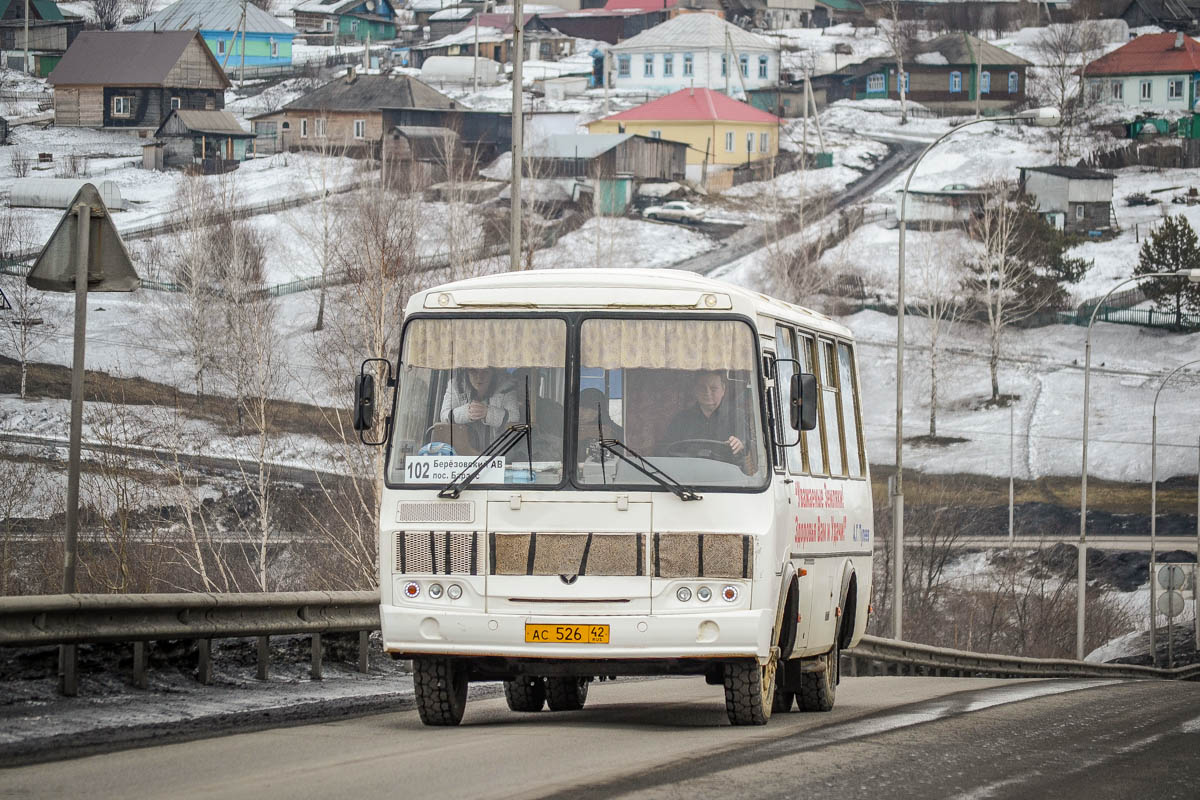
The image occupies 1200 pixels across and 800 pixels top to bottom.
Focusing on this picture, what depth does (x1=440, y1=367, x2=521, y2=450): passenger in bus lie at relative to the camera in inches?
463

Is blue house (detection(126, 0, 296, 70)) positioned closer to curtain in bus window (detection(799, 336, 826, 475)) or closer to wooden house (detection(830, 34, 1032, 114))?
wooden house (detection(830, 34, 1032, 114))

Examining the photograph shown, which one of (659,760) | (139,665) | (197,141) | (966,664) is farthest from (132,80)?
(659,760)

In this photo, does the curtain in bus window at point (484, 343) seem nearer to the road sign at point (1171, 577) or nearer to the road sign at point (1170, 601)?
the road sign at point (1171, 577)

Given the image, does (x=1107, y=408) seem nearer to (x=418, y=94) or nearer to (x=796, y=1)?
(x=418, y=94)

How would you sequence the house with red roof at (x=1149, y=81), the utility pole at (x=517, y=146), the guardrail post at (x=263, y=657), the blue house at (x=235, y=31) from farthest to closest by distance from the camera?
the blue house at (x=235, y=31) → the house with red roof at (x=1149, y=81) → the utility pole at (x=517, y=146) → the guardrail post at (x=263, y=657)

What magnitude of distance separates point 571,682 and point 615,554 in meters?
3.13

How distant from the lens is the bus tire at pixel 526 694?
13.9 metres

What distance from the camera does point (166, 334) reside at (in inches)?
2985

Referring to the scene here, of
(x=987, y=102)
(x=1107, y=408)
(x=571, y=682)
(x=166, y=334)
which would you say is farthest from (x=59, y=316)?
(x=987, y=102)

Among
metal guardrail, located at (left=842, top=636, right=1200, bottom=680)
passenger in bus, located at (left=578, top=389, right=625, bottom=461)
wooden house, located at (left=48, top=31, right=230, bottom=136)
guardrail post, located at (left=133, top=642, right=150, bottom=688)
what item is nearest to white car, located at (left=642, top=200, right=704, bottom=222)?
wooden house, located at (left=48, top=31, right=230, bottom=136)

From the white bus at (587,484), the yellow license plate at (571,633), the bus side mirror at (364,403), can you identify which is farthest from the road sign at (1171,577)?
the bus side mirror at (364,403)

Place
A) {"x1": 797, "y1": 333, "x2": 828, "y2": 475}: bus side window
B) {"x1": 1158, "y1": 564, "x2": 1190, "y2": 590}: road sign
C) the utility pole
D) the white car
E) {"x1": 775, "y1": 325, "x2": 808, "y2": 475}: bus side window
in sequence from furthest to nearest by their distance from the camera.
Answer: the white car < {"x1": 1158, "y1": 564, "x2": 1190, "y2": 590}: road sign < the utility pole < {"x1": 797, "y1": 333, "x2": 828, "y2": 475}: bus side window < {"x1": 775, "y1": 325, "x2": 808, "y2": 475}: bus side window

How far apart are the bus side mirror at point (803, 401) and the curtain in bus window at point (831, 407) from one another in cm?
244

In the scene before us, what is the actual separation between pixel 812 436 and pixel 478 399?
10.4 feet
